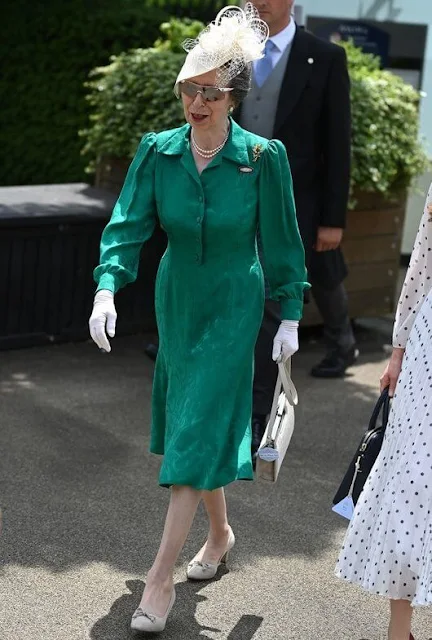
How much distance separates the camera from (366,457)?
4.19 metres

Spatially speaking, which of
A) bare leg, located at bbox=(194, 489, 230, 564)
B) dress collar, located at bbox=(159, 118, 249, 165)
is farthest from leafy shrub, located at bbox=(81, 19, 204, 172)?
bare leg, located at bbox=(194, 489, 230, 564)

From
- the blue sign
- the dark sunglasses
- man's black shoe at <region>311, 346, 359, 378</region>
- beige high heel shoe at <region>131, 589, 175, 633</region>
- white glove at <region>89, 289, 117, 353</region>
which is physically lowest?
man's black shoe at <region>311, 346, 359, 378</region>

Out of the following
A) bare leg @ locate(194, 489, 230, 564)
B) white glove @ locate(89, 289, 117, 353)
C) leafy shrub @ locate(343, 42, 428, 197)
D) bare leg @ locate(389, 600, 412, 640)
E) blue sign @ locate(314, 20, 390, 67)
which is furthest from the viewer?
blue sign @ locate(314, 20, 390, 67)

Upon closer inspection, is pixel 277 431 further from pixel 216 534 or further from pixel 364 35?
pixel 364 35

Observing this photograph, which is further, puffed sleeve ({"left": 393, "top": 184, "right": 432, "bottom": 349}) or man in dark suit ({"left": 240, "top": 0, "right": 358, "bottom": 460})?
man in dark suit ({"left": 240, "top": 0, "right": 358, "bottom": 460})

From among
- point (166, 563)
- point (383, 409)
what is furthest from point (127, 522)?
point (383, 409)

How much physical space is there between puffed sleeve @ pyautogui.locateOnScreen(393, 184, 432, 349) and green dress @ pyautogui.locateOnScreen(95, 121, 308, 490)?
0.41 metres

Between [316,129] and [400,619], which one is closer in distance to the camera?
[400,619]

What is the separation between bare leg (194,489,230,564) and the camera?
4.68 m

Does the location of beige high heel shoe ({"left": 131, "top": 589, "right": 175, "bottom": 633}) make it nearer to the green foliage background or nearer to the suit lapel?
the suit lapel

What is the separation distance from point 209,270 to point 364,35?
6638 mm

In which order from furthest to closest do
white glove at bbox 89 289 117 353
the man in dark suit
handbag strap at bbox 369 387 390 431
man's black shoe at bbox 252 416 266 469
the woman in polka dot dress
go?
the man in dark suit
man's black shoe at bbox 252 416 266 469
handbag strap at bbox 369 387 390 431
white glove at bbox 89 289 117 353
the woman in polka dot dress

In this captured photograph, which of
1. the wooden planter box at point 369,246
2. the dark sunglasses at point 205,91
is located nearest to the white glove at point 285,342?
the dark sunglasses at point 205,91

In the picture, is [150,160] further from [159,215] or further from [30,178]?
[30,178]
